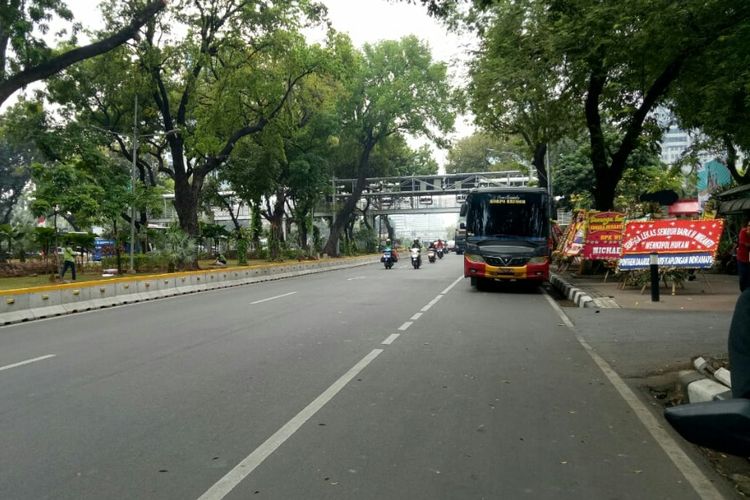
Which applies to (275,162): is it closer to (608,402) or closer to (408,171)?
(408,171)

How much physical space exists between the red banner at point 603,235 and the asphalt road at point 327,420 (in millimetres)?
9659

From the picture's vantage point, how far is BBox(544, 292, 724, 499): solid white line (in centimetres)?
375

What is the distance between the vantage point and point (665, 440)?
15.2 feet

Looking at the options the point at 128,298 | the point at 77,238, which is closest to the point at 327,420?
the point at 128,298

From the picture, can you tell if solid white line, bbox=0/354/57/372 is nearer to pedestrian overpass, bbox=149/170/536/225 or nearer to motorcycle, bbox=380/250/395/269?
motorcycle, bbox=380/250/395/269

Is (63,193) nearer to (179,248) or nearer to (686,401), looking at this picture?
(179,248)

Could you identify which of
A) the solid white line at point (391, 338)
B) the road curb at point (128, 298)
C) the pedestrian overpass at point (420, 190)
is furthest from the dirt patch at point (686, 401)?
the pedestrian overpass at point (420, 190)

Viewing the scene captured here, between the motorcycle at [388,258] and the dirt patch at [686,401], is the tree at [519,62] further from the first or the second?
the motorcycle at [388,258]

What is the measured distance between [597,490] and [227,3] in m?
26.3

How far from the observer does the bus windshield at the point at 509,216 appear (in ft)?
59.0

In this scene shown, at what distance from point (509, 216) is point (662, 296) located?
4.96 m

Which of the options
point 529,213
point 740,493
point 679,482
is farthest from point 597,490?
point 529,213

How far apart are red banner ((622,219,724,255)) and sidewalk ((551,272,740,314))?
1.17 meters

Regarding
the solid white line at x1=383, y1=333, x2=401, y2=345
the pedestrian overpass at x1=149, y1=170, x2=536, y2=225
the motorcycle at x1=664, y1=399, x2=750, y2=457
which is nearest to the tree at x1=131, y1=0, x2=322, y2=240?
the solid white line at x1=383, y1=333, x2=401, y2=345
